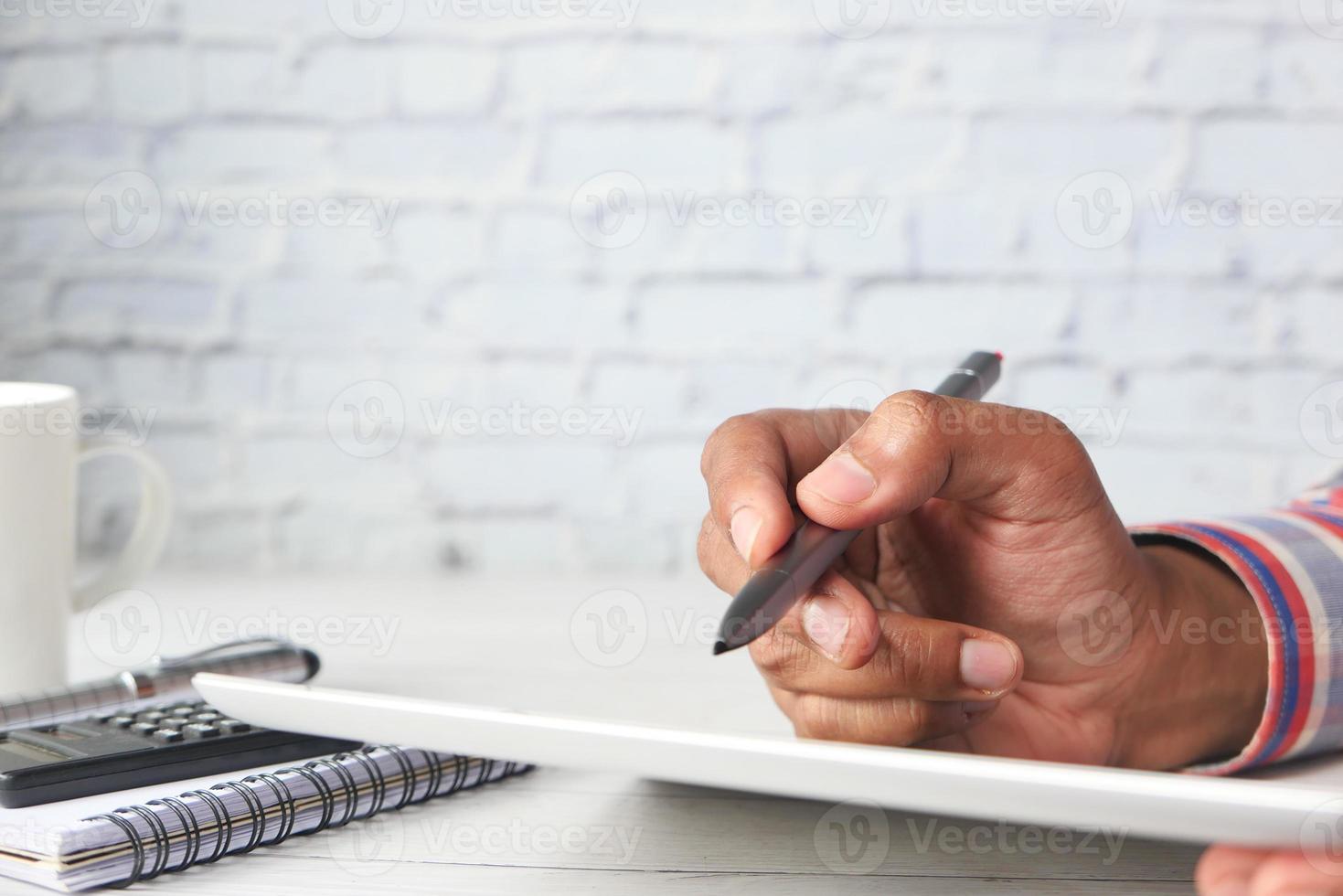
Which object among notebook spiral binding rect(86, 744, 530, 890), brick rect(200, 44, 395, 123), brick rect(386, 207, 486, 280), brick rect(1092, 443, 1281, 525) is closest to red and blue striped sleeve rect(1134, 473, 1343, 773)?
notebook spiral binding rect(86, 744, 530, 890)

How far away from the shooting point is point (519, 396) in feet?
4.32

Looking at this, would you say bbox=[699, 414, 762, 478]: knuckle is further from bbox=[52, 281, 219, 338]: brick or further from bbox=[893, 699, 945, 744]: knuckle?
bbox=[52, 281, 219, 338]: brick

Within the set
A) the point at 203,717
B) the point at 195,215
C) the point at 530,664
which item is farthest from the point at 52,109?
the point at 203,717

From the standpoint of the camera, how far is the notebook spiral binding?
47cm

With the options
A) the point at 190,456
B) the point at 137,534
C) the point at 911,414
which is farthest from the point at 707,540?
the point at 190,456

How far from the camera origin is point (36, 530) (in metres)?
0.67

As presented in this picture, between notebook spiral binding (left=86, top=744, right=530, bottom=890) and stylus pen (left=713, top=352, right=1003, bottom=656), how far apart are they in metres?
0.17

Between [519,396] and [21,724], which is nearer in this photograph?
[21,724]

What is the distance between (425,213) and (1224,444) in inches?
33.3

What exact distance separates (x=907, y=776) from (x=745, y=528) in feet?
0.65

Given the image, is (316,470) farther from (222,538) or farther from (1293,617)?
(1293,617)

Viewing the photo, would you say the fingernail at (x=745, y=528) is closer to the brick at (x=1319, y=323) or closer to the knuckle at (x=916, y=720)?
the knuckle at (x=916, y=720)

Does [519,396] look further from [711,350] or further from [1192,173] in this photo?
[1192,173]

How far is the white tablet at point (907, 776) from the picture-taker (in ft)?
1.13
